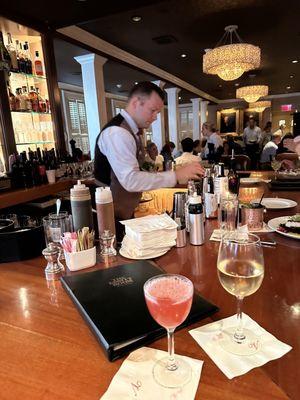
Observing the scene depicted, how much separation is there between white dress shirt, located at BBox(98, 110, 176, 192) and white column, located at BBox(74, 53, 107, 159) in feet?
10.3

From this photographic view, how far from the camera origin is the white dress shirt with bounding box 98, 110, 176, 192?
184 centimetres

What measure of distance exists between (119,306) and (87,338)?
4.3 inches

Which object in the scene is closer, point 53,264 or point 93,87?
point 53,264

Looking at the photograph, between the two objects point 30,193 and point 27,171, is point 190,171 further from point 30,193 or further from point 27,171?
point 27,171

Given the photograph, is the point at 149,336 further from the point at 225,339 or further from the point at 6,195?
the point at 6,195

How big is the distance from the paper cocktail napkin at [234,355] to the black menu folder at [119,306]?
47mm

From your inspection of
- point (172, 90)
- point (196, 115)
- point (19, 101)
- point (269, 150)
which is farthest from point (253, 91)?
point (19, 101)

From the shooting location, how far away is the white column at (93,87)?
4.90m

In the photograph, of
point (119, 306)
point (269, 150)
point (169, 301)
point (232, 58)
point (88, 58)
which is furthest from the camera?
point (269, 150)

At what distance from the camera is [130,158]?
6.13ft

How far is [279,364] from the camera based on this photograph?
0.62m

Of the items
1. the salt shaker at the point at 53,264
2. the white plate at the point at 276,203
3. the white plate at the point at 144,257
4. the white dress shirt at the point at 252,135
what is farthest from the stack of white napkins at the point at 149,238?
the white dress shirt at the point at 252,135

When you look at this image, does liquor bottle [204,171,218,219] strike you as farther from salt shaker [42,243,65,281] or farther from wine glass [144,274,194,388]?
wine glass [144,274,194,388]

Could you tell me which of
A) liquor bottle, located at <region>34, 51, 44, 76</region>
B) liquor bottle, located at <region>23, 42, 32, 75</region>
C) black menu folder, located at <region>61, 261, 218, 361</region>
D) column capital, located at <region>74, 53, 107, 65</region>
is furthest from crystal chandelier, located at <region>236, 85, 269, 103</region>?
black menu folder, located at <region>61, 261, 218, 361</region>
